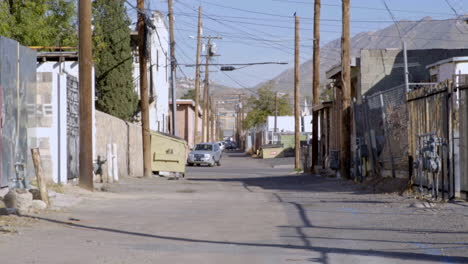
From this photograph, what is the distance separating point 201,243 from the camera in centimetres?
1003

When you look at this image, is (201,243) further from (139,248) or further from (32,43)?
(32,43)

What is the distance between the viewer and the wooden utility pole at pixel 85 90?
60.5 ft

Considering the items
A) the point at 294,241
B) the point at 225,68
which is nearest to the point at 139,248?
the point at 294,241

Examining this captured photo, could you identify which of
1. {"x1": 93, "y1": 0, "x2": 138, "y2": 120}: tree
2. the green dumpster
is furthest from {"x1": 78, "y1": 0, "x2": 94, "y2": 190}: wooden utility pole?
the green dumpster

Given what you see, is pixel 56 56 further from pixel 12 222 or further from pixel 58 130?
pixel 12 222

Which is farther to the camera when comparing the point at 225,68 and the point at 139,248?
the point at 225,68

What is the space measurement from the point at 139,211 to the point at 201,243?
4723 mm

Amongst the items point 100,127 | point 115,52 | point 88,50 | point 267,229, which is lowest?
point 267,229

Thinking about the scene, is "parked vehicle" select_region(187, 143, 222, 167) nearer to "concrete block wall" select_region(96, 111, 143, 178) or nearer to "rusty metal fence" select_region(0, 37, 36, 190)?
"concrete block wall" select_region(96, 111, 143, 178)

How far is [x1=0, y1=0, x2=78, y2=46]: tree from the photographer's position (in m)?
30.7

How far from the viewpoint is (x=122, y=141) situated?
2811cm

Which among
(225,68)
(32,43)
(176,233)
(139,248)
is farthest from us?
(225,68)

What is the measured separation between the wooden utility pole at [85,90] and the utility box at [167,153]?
37.9ft

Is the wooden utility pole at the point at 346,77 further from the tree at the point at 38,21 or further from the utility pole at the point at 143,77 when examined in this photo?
the tree at the point at 38,21
